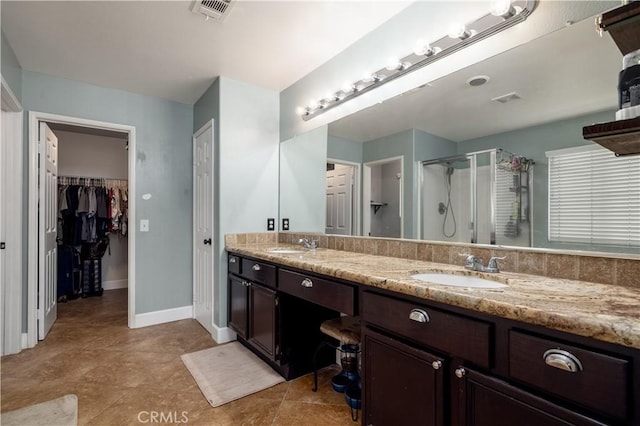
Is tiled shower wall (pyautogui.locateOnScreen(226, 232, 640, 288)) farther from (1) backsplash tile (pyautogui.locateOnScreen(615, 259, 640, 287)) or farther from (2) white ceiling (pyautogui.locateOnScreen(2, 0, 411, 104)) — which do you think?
(2) white ceiling (pyautogui.locateOnScreen(2, 0, 411, 104))

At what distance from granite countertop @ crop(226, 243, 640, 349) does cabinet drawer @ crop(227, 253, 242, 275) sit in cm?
124

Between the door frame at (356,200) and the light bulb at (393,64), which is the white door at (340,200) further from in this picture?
the light bulb at (393,64)

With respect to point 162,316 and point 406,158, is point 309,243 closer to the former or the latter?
point 406,158

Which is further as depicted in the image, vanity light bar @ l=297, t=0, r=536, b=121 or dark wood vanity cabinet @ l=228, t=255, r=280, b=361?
dark wood vanity cabinet @ l=228, t=255, r=280, b=361

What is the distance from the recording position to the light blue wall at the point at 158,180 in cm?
301

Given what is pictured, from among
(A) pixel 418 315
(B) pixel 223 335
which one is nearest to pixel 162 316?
(B) pixel 223 335

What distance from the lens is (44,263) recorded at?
2781 millimetres

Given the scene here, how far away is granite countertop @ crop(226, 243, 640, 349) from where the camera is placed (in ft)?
2.36

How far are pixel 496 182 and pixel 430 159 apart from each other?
1.27 ft

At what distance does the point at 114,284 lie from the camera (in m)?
4.70

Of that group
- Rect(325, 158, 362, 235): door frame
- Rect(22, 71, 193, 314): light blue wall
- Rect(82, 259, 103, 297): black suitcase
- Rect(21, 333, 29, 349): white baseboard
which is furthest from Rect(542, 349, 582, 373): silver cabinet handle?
Rect(82, 259, 103, 297): black suitcase

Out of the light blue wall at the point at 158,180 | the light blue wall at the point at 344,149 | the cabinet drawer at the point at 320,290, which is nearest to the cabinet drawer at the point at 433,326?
the cabinet drawer at the point at 320,290

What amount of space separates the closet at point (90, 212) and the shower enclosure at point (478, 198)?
13.6 feet

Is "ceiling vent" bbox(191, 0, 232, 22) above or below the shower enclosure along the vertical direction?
above
